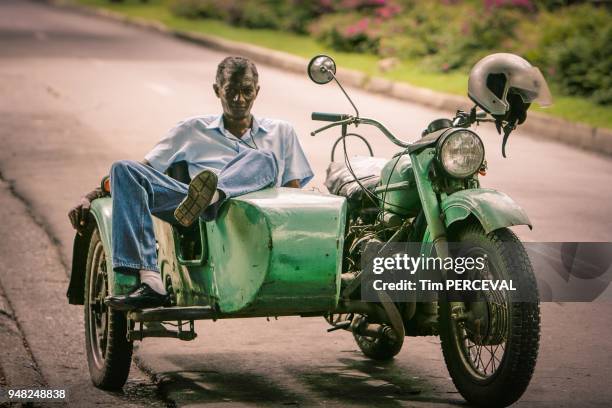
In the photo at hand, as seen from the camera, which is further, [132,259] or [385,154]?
[385,154]

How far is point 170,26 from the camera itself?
Answer: 34.7 m

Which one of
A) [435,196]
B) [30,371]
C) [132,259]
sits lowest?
[30,371]

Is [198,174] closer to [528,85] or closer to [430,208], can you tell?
[430,208]

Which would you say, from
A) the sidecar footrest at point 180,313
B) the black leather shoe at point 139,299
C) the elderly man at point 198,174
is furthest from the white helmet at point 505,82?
the black leather shoe at point 139,299

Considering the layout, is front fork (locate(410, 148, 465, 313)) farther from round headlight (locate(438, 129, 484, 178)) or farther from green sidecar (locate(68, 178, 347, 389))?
green sidecar (locate(68, 178, 347, 389))

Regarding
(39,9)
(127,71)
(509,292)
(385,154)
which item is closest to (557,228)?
(385,154)

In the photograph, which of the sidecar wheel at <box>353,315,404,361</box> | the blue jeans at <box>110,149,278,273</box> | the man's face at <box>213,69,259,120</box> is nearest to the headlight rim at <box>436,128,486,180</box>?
the blue jeans at <box>110,149,278,273</box>

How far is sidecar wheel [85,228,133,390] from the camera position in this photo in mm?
6074

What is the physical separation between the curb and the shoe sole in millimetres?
10718

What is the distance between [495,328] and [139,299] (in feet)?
4.91

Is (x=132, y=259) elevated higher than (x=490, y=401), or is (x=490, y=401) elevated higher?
(x=132, y=259)

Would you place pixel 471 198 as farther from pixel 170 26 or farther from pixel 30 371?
pixel 170 26

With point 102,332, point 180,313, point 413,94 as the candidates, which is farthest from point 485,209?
point 413,94

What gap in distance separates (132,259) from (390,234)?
116cm
